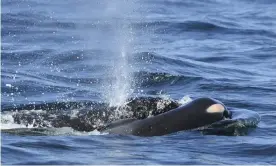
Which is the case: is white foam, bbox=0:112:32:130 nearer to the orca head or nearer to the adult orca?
the adult orca

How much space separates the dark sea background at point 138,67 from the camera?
12969 millimetres

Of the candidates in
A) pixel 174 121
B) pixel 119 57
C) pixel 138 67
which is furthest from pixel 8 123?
pixel 119 57

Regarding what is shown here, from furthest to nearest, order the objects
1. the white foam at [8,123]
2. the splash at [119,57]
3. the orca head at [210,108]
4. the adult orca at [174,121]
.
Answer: the splash at [119,57] < the white foam at [8,123] < the orca head at [210,108] < the adult orca at [174,121]

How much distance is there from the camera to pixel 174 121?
13766 mm

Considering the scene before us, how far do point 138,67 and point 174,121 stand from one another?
24.9 feet

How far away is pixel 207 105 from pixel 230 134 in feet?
1.98

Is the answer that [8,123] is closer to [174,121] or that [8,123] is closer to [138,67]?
[174,121]

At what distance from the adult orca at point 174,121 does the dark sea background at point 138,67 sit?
180mm

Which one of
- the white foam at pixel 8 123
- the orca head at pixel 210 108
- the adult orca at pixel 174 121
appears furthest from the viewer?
the white foam at pixel 8 123

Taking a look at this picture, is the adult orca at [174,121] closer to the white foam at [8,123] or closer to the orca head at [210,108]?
the orca head at [210,108]

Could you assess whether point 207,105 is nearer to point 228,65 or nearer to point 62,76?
point 62,76

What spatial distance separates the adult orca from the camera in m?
13.7

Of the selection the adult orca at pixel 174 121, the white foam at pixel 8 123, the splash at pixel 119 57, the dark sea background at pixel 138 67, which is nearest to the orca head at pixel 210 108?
the adult orca at pixel 174 121

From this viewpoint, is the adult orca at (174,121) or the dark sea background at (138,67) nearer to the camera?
the dark sea background at (138,67)
